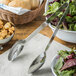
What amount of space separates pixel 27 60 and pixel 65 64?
7.7 inches

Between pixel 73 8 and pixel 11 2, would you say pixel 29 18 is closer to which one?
pixel 11 2

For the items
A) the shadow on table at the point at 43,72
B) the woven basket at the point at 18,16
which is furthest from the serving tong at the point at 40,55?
the woven basket at the point at 18,16

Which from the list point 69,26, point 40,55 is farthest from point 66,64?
point 69,26

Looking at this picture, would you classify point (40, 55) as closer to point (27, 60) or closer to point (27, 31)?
point (27, 60)

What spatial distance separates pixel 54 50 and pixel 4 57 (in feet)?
0.70

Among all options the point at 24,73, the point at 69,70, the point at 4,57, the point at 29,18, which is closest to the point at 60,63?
the point at 69,70

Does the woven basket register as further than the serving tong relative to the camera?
Yes

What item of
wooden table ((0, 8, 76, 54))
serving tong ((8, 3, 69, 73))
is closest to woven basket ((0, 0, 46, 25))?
wooden table ((0, 8, 76, 54))

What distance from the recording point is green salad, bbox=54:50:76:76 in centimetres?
64

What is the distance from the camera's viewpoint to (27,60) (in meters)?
0.81

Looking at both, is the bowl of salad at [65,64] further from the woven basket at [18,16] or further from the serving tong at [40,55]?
the woven basket at [18,16]

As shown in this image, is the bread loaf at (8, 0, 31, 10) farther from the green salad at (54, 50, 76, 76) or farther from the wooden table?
the green salad at (54, 50, 76, 76)

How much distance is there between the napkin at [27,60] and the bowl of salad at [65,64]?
0.20 feet

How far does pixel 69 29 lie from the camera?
82 centimetres
